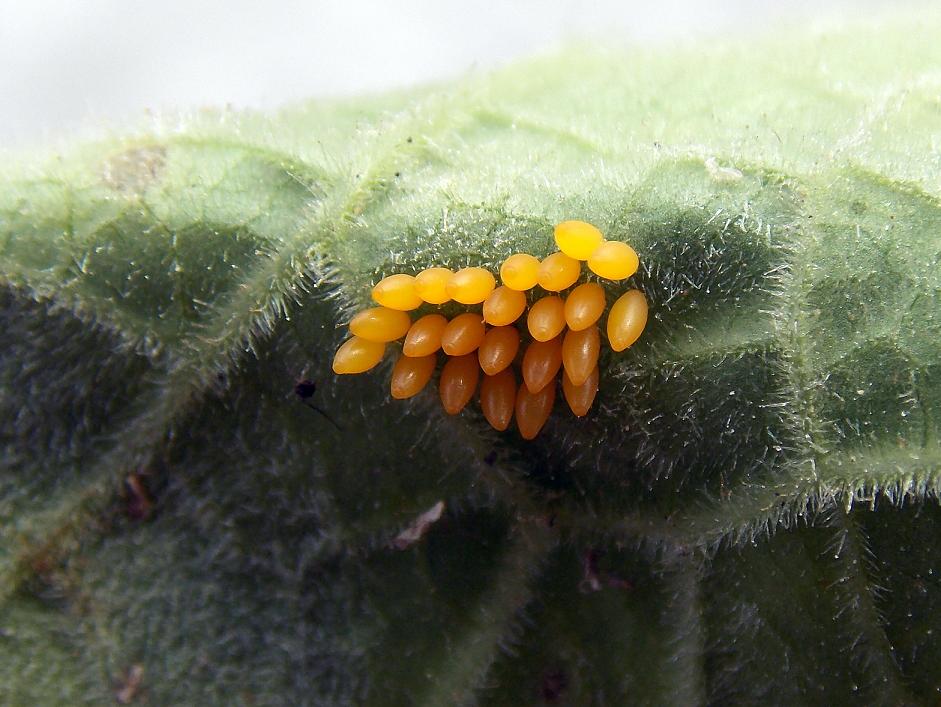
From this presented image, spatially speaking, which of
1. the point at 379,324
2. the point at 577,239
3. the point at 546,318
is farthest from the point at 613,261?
the point at 379,324

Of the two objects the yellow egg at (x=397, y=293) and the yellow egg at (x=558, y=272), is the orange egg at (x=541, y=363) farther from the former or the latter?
the yellow egg at (x=397, y=293)

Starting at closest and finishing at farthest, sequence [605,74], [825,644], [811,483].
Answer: [811,483] → [825,644] → [605,74]

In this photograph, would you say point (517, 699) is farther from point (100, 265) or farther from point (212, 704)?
point (100, 265)

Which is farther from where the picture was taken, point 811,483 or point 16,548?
point 16,548

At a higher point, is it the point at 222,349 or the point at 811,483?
the point at 222,349

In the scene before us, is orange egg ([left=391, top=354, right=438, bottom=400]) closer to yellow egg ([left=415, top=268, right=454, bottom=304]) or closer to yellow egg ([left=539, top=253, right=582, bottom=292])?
yellow egg ([left=415, top=268, right=454, bottom=304])

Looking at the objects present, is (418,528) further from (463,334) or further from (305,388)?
(463,334)

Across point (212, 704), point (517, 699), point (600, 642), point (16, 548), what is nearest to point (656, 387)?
point (600, 642)

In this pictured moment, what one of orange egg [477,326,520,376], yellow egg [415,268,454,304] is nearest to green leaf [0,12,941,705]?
yellow egg [415,268,454,304]
